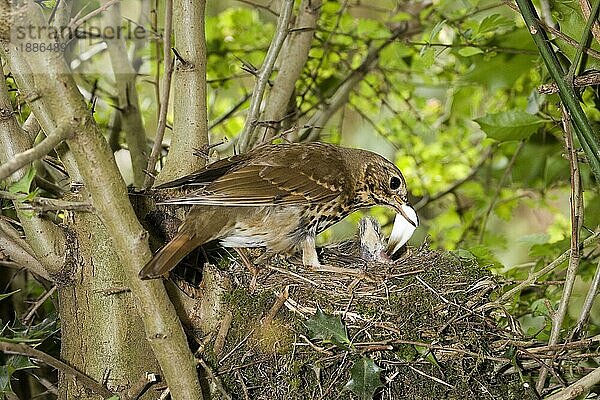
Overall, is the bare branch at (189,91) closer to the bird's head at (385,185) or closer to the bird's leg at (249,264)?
the bird's leg at (249,264)

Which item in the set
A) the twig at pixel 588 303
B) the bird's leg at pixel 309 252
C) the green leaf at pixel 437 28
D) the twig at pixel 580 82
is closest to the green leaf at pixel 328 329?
the bird's leg at pixel 309 252

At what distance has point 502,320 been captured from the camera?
2.24 metres

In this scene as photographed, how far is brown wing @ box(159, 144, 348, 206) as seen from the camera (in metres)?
2.07

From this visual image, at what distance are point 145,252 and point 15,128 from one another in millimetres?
568

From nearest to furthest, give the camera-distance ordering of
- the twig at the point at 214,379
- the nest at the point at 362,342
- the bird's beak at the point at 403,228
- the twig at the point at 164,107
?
the twig at the point at 214,379
the nest at the point at 362,342
the twig at the point at 164,107
the bird's beak at the point at 403,228

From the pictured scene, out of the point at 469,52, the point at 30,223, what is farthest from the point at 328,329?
the point at 469,52

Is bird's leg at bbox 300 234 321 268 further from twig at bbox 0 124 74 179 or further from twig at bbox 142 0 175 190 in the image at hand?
twig at bbox 0 124 74 179

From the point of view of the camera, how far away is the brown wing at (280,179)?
6.79 feet

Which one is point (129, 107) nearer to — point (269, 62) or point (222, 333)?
point (269, 62)

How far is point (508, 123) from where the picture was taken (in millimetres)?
2428

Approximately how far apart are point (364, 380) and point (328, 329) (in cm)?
15

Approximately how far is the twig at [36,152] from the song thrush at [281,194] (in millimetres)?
469

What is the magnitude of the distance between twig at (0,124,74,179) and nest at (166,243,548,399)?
2.30 feet

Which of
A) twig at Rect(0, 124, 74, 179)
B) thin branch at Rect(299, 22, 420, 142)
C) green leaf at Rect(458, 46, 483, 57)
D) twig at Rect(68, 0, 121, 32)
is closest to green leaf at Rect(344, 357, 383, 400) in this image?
twig at Rect(0, 124, 74, 179)
